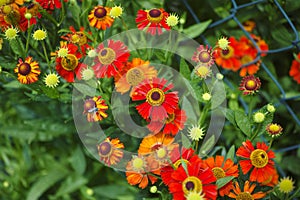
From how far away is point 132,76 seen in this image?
36.1 inches

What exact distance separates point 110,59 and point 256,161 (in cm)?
34

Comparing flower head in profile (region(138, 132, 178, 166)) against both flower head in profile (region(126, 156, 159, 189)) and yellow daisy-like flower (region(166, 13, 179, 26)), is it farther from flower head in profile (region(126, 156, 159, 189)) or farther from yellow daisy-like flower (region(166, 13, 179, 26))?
yellow daisy-like flower (region(166, 13, 179, 26))

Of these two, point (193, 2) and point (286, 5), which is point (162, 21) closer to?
point (286, 5)

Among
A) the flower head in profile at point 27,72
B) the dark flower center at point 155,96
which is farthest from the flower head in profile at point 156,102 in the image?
the flower head in profile at point 27,72

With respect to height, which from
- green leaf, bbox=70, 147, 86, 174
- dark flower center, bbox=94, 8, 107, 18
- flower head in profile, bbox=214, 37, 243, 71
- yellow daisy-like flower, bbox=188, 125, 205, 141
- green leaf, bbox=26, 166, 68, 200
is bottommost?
green leaf, bbox=26, 166, 68, 200

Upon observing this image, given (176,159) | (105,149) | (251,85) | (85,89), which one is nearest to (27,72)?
(85,89)

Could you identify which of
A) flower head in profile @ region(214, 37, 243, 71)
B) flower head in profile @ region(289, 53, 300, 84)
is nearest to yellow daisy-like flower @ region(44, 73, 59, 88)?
flower head in profile @ region(214, 37, 243, 71)

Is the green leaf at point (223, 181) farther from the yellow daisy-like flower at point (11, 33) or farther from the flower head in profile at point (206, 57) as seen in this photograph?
the yellow daisy-like flower at point (11, 33)

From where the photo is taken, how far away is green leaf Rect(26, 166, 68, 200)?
1.35m

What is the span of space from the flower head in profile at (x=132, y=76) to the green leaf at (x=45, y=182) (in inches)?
22.1

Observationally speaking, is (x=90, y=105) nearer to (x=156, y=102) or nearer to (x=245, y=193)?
(x=156, y=102)

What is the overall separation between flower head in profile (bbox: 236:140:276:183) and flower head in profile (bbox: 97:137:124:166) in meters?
0.22

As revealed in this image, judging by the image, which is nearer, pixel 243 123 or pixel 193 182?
pixel 193 182

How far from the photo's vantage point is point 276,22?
128 cm
